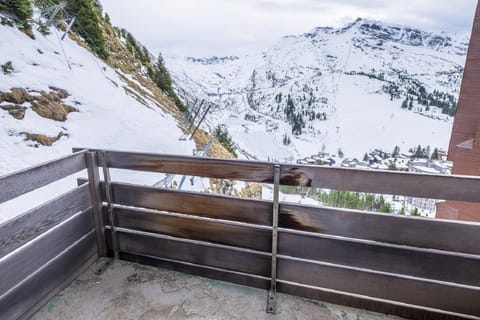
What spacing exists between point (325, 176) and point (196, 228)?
0.89 m

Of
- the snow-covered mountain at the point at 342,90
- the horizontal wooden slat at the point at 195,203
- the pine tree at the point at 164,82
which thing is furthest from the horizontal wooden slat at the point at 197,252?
the snow-covered mountain at the point at 342,90

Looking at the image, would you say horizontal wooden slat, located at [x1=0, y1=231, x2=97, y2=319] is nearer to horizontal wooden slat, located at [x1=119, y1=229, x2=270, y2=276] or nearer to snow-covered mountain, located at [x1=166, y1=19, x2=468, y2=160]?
horizontal wooden slat, located at [x1=119, y1=229, x2=270, y2=276]

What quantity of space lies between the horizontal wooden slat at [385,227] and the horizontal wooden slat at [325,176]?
0.48 feet

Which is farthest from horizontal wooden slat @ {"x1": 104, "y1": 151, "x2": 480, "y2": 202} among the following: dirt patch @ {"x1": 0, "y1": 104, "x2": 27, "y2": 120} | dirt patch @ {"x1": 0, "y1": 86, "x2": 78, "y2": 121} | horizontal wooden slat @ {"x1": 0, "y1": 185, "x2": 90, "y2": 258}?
dirt patch @ {"x1": 0, "y1": 86, "x2": 78, "y2": 121}

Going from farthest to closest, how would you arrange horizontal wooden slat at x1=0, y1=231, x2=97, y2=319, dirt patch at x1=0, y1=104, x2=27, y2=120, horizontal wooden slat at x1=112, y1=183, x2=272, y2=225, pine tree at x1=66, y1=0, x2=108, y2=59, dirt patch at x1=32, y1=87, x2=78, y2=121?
pine tree at x1=66, y1=0, x2=108, y2=59
dirt patch at x1=32, y1=87, x2=78, y2=121
dirt patch at x1=0, y1=104, x2=27, y2=120
horizontal wooden slat at x1=112, y1=183, x2=272, y2=225
horizontal wooden slat at x1=0, y1=231, x2=97, y2=319

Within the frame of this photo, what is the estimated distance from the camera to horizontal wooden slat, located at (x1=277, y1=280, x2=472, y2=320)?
157 centimetres

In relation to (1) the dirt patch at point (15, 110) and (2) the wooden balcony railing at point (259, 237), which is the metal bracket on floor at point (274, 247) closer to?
(2) the wooden balcony railing at point (259, 237)

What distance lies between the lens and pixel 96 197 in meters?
2.01

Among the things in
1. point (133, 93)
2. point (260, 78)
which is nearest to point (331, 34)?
point (260, 78)

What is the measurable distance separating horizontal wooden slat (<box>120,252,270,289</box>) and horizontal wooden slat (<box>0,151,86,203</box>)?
76 centimetres

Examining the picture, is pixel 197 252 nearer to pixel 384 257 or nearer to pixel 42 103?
Answer: pixel 384 257

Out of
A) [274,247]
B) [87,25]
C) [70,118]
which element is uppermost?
[87,25]

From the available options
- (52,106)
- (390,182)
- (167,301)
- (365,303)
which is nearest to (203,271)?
(167,301)

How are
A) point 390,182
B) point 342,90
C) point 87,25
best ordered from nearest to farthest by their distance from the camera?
point 390,182 → point 87,25 → point 342,90
